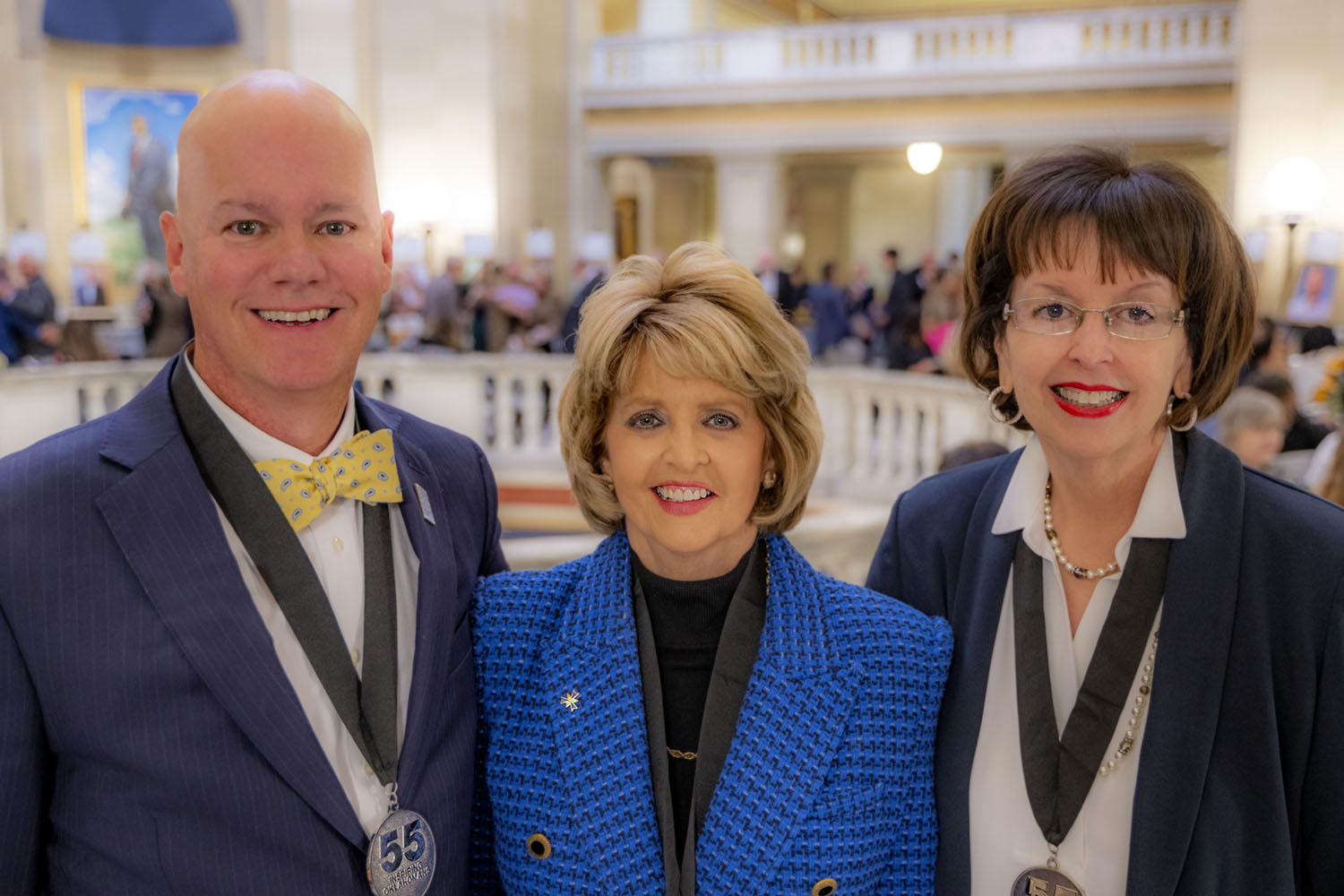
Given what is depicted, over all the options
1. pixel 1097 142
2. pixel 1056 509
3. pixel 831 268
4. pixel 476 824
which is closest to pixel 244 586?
pixel 476 824

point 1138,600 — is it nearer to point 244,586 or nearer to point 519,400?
point 244,586

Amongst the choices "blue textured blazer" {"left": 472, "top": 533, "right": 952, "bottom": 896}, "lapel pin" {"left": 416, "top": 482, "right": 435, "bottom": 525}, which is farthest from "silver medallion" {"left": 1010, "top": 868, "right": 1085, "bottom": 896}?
"lapel pin" {"left": 416, "top": 482, "right": 435, "bottom": 525}

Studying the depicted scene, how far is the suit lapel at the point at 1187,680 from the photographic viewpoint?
1.62 m

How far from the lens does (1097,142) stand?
175cm

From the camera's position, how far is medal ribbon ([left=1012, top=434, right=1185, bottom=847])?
67.9 inches

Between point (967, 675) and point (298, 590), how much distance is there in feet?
3.25

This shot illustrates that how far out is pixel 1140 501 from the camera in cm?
180

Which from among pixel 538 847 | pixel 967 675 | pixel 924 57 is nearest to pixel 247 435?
pixel 538 847

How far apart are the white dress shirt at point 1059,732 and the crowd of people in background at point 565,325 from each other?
404 cm

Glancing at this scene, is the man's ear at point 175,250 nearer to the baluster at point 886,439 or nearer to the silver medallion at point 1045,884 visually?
the silver medallion at point 1045,884

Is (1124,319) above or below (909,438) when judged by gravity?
above

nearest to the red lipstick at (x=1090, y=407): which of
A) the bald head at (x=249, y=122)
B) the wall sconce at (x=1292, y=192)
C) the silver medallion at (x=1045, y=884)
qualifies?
the silver medallion at (x=1045, y=884)

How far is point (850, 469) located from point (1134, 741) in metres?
6.90

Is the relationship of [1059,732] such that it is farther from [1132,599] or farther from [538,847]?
[538,847]
